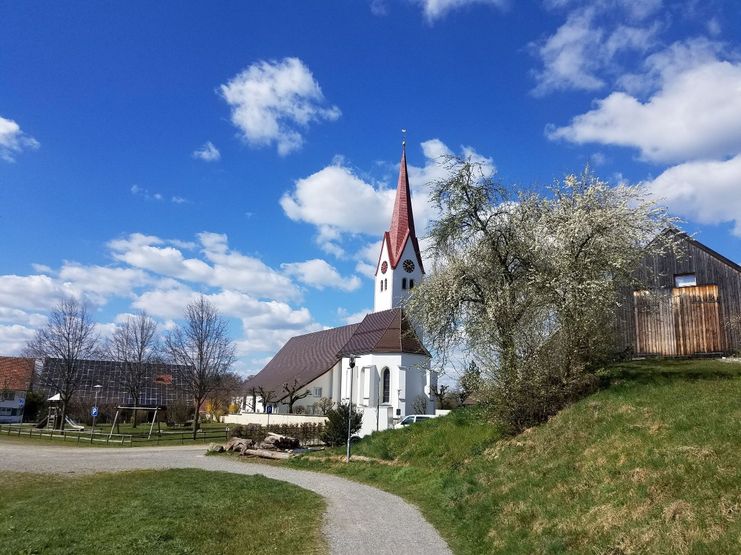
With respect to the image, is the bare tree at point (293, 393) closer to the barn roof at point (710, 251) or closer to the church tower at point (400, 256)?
the church tower at point (400, 256)

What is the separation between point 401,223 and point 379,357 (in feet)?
54.0

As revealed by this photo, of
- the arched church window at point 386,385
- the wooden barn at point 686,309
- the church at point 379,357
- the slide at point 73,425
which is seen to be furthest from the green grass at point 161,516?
the slide at point 73,425

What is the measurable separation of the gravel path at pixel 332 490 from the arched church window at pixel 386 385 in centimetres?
2009

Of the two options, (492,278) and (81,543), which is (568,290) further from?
(81,543)

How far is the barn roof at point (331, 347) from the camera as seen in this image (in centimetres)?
4984

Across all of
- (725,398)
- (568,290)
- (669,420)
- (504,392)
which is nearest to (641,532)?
(669,420)

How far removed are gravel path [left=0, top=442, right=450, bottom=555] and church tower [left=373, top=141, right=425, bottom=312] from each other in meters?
30.3

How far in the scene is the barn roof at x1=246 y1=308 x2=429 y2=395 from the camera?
164ft

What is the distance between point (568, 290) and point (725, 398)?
20.3 ft

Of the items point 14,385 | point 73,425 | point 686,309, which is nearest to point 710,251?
point 686,309

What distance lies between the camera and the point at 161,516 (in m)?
12.0

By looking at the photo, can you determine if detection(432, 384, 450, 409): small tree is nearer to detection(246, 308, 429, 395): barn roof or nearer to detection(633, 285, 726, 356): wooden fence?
detection(246, 308, 429, 395): barn roof

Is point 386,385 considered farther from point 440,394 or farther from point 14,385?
point 14,385

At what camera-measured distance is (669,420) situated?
1112 cm
